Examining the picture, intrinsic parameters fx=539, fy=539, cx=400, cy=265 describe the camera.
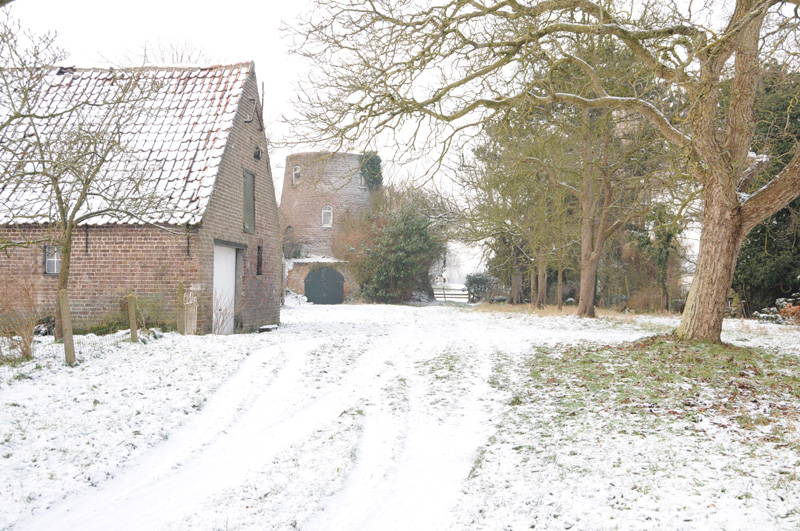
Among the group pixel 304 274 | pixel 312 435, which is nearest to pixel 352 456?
pixel 312 435

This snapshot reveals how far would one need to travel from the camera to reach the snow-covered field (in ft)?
13.3

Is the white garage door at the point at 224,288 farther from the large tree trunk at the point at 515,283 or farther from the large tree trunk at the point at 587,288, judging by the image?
the large tree trunk at the point at 515,283

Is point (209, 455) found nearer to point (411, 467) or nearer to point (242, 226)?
point (411, 467)

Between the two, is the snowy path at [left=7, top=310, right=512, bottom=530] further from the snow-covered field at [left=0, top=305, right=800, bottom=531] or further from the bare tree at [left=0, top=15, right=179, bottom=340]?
the bare tree at [left=0, top=15, right=179, bottom=340]

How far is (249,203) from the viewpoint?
1595 centimetres

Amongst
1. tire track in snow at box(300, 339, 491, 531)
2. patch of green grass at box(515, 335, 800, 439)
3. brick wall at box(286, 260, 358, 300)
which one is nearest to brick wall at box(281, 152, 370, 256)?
brick wall at box(286, 260, 358, 300)

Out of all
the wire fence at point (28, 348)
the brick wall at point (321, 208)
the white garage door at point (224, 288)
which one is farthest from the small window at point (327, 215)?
the wire fence at point (28, 348)

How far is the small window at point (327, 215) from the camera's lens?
37.5 m

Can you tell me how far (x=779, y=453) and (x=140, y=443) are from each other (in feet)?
19.9

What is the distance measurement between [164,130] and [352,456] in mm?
11967

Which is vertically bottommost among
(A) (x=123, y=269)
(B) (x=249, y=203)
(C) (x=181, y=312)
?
(C) (x=181, y=312)

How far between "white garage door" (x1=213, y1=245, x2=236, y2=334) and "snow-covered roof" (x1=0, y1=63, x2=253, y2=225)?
186 cm

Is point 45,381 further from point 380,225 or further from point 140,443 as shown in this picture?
point 380,225

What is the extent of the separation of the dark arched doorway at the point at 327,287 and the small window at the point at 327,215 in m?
3.96
